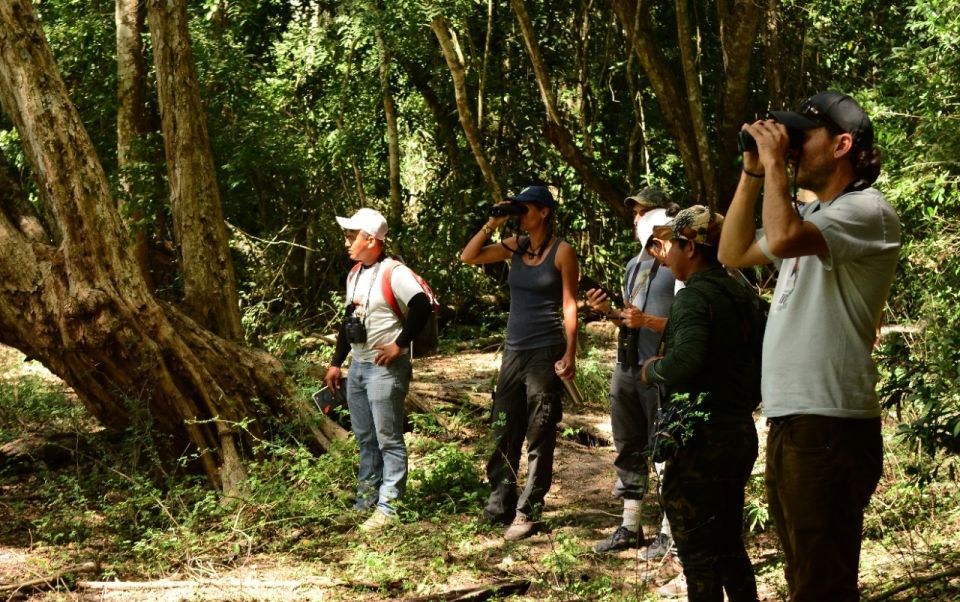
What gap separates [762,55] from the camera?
1499 centimetres

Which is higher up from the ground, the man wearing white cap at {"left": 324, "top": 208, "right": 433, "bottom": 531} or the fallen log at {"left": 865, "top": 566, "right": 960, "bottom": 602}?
the man wearing white cap at {"left": 324, "top": 208, "right": 433, "bottom": 531}

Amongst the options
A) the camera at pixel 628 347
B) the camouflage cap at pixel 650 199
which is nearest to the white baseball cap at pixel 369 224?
the camouflage cap at pixel 650 199

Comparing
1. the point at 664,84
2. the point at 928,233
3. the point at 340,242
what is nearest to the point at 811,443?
the point at 928,233

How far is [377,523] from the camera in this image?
6414 mm

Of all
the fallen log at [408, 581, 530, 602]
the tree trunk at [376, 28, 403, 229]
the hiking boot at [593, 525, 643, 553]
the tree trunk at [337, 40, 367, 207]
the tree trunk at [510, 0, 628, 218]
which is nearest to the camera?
the fallen log at [408, 581, 530, 602]

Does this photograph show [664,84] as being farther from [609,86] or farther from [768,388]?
[768,388]

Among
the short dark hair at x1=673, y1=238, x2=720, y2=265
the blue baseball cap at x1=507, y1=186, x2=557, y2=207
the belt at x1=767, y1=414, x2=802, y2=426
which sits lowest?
the belt at x1=767, y1=414, x2=802, y2=426

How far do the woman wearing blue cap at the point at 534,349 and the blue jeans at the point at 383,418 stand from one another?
2.02ft

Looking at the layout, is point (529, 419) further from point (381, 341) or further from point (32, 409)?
point (32, 409)

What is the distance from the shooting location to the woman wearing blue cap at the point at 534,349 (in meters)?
6.21

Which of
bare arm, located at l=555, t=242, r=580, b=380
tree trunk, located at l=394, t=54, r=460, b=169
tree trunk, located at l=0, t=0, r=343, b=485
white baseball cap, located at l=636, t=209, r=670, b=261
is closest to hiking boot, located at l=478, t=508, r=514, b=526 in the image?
bare arm, located at l=555, t=242, r=580, b=380

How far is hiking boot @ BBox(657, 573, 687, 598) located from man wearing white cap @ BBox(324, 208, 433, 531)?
1.86 metres

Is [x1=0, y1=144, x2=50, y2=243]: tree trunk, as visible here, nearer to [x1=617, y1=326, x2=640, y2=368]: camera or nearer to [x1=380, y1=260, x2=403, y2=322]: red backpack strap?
[x1=380, y1=260, x2=403, y2=322]: red backpack strap

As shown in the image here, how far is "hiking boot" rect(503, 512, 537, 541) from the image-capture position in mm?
6258
